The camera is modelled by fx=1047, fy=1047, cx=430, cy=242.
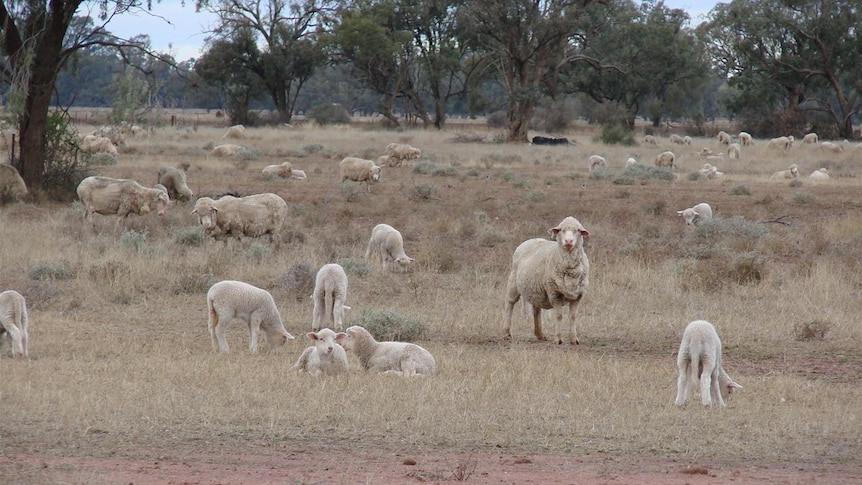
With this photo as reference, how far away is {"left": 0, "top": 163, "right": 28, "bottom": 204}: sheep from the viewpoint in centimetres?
2323

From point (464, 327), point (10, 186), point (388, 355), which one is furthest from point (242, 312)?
point (10, 186)

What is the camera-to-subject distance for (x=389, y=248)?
16.9m

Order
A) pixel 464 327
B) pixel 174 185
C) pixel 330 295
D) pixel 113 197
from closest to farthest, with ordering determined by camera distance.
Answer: pixel 330 295, pixel 464 327, pixel 113 197, pixel 174 185

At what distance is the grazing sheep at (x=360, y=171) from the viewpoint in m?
27.4

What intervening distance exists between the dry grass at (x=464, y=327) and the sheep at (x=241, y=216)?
38 centimetres

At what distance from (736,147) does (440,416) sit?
115 feet

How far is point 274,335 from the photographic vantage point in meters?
11.2

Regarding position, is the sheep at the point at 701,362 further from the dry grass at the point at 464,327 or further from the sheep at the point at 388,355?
the sheep at the point at 388,355

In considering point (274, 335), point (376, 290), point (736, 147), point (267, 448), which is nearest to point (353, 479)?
point (267, 448)

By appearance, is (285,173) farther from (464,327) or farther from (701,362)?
(701,362)

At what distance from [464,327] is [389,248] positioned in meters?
4.27

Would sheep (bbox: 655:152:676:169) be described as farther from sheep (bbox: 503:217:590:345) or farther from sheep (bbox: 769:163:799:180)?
sheep (bbox: 503:217:590:345)

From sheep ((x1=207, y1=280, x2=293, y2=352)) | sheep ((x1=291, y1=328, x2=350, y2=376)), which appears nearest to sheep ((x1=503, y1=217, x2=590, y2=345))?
sheep ((x1=207, y1=280, x2=293, y2=352))

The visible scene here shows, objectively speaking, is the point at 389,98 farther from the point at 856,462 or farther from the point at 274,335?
the point at 856,462
